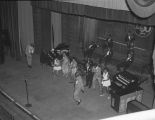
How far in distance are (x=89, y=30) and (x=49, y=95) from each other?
5.59m

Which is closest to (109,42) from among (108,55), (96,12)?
(108,55)

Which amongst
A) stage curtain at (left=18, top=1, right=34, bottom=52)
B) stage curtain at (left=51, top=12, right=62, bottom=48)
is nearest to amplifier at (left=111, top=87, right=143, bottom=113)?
stage curtain at (left=51, top=12, right=62, bottom=48)

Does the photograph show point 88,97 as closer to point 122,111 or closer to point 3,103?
point 122,111

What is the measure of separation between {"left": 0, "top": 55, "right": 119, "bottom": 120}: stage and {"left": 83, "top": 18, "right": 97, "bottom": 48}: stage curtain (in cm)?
311

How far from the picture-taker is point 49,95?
9398 millimetres

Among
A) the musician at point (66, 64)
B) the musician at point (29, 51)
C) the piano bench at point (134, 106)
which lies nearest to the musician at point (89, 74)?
the musician at point (66, 64)

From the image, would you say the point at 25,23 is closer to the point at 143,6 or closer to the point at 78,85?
the point at 78,85

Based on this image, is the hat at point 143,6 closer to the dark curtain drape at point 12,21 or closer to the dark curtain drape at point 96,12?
the dark curtain drape at point 96,12

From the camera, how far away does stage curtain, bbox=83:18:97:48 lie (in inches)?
518

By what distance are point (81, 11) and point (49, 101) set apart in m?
4.41

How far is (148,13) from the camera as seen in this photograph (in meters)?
1.61

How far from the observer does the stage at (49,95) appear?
805cm

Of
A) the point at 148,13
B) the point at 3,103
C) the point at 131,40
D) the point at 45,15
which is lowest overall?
the point at 3,103

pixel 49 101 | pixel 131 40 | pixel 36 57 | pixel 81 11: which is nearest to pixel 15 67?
pixel 36 57
